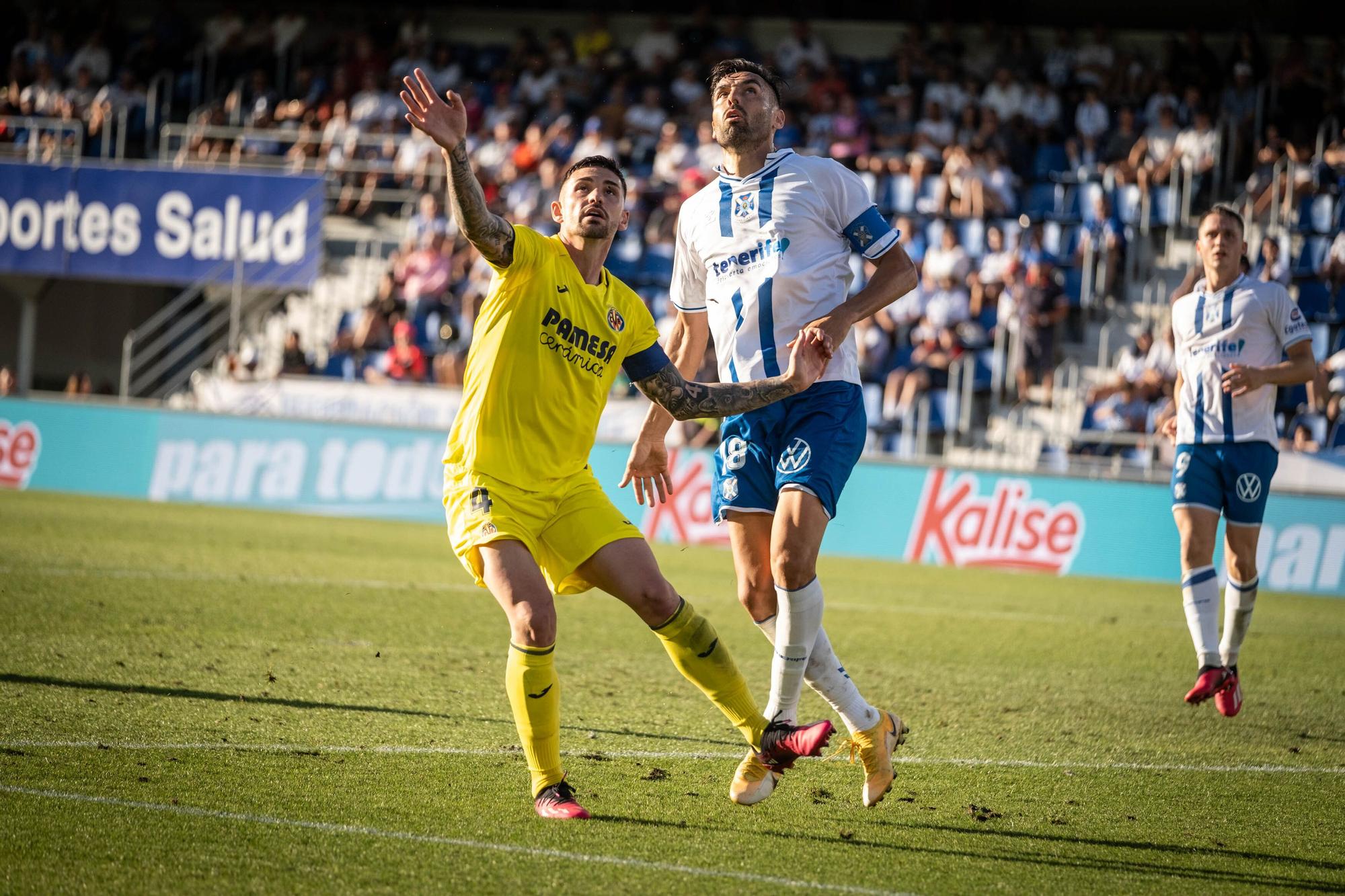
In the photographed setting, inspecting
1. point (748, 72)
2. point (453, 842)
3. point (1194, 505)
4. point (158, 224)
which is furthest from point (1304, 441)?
point (158, 224)

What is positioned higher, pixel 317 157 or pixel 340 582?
pixel 317 157

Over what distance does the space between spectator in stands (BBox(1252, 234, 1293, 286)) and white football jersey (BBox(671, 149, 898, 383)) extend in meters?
12.0

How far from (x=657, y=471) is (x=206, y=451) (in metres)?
13.6

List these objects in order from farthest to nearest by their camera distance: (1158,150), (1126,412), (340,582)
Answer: (1158,150) → (1126,412) → (340,582)

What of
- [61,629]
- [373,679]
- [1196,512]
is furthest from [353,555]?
[1196,512]

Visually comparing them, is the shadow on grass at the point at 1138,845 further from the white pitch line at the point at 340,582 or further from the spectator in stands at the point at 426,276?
the spectator in stands at the point at 426,276

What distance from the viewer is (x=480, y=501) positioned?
4992 mm

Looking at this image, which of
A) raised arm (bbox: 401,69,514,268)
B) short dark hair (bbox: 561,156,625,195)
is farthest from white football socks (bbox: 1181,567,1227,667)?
raised arm (bbox: 401,69,514,268)

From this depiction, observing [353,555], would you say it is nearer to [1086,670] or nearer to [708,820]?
[1086,670]

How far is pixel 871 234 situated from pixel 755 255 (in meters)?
0.45

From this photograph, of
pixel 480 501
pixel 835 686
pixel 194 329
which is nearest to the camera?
pixel 480 501

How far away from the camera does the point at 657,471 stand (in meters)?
5.84

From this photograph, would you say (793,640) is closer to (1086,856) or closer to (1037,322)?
(1086,856)

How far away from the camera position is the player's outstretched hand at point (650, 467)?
5.81 metres
